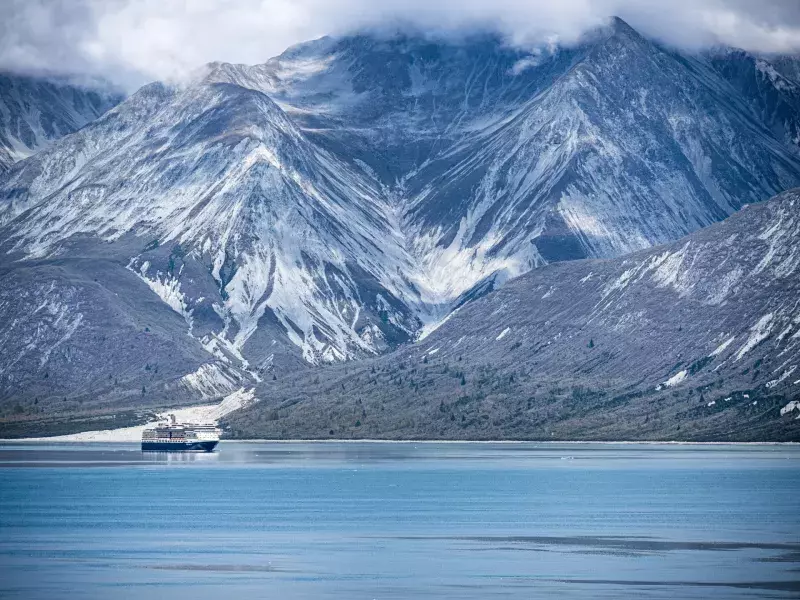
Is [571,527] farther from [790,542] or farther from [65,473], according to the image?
[65,473]

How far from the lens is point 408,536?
115 metres

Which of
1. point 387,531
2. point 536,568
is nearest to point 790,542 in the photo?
point 536,568

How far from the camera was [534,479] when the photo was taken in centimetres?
17838

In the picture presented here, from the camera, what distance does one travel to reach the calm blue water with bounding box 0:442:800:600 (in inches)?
3474

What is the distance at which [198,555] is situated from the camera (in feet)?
341

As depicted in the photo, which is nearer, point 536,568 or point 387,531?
point 536,568

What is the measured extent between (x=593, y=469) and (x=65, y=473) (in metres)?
61.4

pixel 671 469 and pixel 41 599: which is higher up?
pixel 41 599

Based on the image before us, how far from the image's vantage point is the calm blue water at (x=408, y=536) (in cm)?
8825

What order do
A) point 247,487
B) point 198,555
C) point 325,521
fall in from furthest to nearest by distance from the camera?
1. point 247,487
2. point 325,521
3. point 198,555

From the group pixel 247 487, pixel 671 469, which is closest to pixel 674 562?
pixel 247 487

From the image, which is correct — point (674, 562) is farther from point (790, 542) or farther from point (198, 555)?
point (198, 555)

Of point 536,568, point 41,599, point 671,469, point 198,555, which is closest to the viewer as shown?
point 41,599

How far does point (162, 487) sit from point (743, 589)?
98.7m
